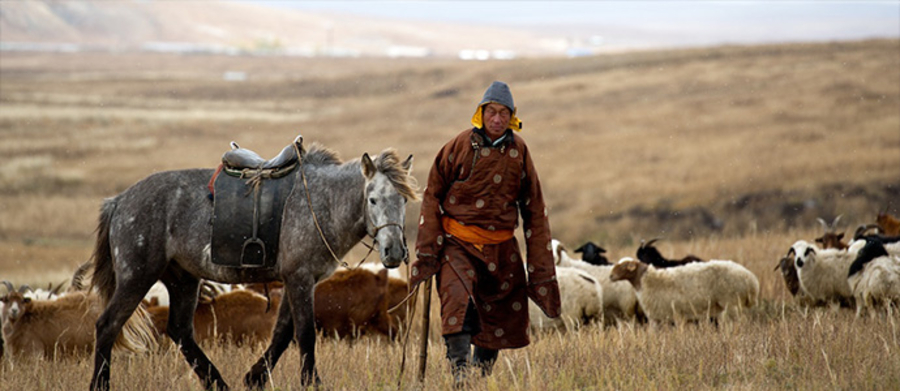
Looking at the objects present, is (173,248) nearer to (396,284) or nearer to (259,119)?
(396,284)

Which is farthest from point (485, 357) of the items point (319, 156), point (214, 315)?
point (214, 315)

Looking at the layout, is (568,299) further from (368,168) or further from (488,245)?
(368,168)

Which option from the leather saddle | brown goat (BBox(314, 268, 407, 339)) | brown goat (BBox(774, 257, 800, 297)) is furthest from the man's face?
brown goat (BBox(774, 257, 800, 297))

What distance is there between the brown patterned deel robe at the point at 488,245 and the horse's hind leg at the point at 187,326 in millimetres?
2061

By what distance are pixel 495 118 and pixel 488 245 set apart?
91 cm

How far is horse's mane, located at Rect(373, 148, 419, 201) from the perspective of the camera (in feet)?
24.2

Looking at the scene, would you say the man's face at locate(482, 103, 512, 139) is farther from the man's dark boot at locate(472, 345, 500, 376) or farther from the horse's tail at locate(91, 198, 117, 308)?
the horse's tail at locate(91, 198, 117, 308)

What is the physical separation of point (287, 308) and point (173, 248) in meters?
1.08

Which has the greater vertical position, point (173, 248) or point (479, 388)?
point (173, 248)

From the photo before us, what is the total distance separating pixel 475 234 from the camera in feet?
23.6

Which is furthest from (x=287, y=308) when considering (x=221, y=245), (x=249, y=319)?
(x=249, y=319)

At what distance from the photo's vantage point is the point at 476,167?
282 inches

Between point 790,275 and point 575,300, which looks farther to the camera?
point 790,275

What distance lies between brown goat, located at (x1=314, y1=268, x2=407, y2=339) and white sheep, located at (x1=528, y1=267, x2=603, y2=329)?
5.22 ft
